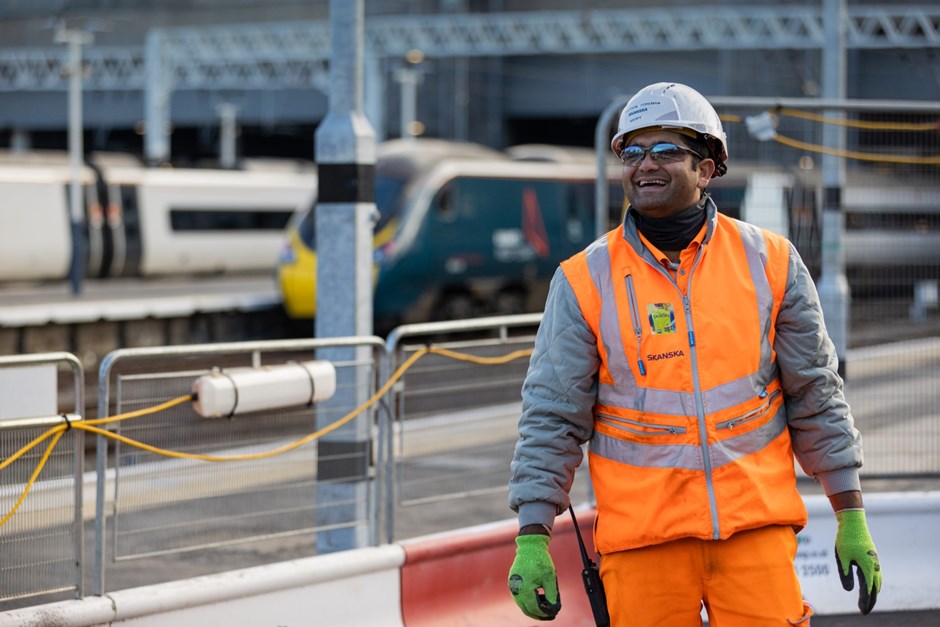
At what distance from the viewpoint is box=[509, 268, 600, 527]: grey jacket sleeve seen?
405cm

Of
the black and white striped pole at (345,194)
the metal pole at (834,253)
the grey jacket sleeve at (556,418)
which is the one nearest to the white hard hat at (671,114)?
the grey jacket sleeve at (556,418)

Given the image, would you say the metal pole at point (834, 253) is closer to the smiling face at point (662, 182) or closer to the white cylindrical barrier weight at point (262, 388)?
the white cylindrical barrier weight at point (262, 388)

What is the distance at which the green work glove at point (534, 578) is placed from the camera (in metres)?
3.98

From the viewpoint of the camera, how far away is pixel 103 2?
58031 mm

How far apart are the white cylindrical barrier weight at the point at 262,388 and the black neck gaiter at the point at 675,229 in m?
2.77

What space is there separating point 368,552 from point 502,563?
79 centimetres

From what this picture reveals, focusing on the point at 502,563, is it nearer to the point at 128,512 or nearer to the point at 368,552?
the point at 368,552

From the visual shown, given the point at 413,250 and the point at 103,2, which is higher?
the point at 103,2

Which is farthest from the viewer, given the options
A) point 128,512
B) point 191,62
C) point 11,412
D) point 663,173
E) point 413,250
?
point 191,62

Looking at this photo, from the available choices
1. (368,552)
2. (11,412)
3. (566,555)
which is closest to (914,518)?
(566,555)

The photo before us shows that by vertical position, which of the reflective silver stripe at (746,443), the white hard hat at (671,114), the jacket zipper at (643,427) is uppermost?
the white hard hat at (671,114)

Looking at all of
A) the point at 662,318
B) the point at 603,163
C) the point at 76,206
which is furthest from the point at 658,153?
the point at 76,206

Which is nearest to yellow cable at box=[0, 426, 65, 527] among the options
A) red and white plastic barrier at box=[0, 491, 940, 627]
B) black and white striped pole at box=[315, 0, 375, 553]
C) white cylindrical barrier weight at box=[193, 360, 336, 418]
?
red and white plastic barrier at box=[0, 491, 940, 627]

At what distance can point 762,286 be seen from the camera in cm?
413
